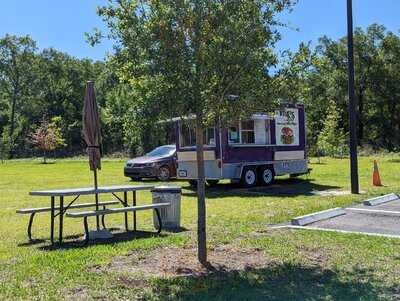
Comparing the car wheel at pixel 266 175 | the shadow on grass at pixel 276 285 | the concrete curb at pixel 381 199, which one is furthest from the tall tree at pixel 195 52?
the car wheel at pixel 266 175

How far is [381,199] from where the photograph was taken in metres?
14.1

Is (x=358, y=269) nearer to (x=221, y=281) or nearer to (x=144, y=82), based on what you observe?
(x=221, y=281)

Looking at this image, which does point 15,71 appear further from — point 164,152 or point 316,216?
point 316,216

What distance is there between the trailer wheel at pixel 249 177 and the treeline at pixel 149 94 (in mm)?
2904

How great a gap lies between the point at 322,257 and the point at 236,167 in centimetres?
1113

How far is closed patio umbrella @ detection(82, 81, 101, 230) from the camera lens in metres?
9.20

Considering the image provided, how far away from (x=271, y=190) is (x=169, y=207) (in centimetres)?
843

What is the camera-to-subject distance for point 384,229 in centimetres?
987

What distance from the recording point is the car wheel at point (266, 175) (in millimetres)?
19734

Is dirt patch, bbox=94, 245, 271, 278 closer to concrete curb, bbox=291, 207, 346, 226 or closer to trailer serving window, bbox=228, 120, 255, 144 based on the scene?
concrete curb, bbox=291, 207, 346, 226

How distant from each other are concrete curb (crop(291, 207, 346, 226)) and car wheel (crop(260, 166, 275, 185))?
7383mm

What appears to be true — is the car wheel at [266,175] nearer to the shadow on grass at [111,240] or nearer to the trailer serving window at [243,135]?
the trailer serving window at [243,135]

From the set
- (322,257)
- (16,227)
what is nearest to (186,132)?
(16,227)

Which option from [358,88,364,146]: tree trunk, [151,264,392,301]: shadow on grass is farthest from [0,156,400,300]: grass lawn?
[358,88,364,146]: tree trunk
